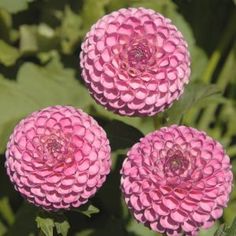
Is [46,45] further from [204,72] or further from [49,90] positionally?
[204,72]

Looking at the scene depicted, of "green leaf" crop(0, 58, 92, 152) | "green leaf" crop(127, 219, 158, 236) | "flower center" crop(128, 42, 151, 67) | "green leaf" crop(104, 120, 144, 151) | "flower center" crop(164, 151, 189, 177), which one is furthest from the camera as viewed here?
"green leaf" crop(0, 58, 92, 152)

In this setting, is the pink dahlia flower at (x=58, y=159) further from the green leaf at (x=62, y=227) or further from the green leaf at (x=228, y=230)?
the green leaf at (x=228, y=230)

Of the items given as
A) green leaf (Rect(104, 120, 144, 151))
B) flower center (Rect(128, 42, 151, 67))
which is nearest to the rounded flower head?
flower center (Rect(128, 42, 151, 67))

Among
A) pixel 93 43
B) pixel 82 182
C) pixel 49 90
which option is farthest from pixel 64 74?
pixel 82 182

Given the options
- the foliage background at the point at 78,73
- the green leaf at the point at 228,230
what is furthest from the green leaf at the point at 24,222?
the green leaf at the point at 228,230

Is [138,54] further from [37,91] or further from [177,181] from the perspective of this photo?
[37,91]

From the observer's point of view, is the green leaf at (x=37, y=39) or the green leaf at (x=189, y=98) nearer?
the green leaf at (x=189, y=98)

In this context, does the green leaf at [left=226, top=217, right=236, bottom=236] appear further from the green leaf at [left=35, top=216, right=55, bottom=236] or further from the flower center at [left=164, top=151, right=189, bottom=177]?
the green leaf at [left=35, top=216, right=55, bottom=236]
